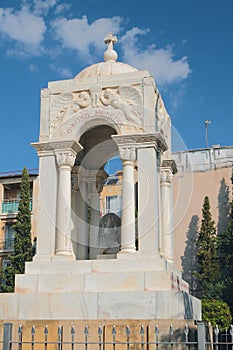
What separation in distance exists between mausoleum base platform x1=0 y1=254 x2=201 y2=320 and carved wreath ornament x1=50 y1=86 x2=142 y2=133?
162 inches

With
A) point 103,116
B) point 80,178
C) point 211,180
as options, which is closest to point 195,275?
point 211,180

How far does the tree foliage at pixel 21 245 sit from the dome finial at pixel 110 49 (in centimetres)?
2669

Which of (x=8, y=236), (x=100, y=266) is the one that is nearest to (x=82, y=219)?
(x=100, y=266)

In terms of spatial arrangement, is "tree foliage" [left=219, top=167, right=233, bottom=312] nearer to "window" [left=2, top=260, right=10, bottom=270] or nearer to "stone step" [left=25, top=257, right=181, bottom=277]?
"window" [left=2, top=260, right=10, bottom=270]

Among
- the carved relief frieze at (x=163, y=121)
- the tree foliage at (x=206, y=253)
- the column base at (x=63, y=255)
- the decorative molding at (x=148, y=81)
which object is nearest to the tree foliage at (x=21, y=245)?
the tree foliage at (x=206, y=253)

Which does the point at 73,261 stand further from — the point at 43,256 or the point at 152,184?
the point at 152,184

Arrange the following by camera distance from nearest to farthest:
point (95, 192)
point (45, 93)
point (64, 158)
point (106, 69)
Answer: point (64, 158) → point (45, 93) → point (106, 69) → point (95, 192)

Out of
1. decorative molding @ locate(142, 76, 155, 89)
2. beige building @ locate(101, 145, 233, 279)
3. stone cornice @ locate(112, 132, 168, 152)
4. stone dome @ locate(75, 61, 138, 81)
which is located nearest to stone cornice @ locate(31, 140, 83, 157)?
Result: stone cornice @ locate(112, 132, 168, 152)

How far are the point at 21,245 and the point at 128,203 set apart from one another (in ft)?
97.6

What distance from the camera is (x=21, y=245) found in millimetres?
42594

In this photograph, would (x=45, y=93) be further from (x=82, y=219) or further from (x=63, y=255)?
(x=63, y=255)

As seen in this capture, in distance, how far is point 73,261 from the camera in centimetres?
1402

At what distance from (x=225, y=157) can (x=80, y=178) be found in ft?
101

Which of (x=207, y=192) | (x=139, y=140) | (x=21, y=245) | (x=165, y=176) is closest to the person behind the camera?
(x=139, y=140)
